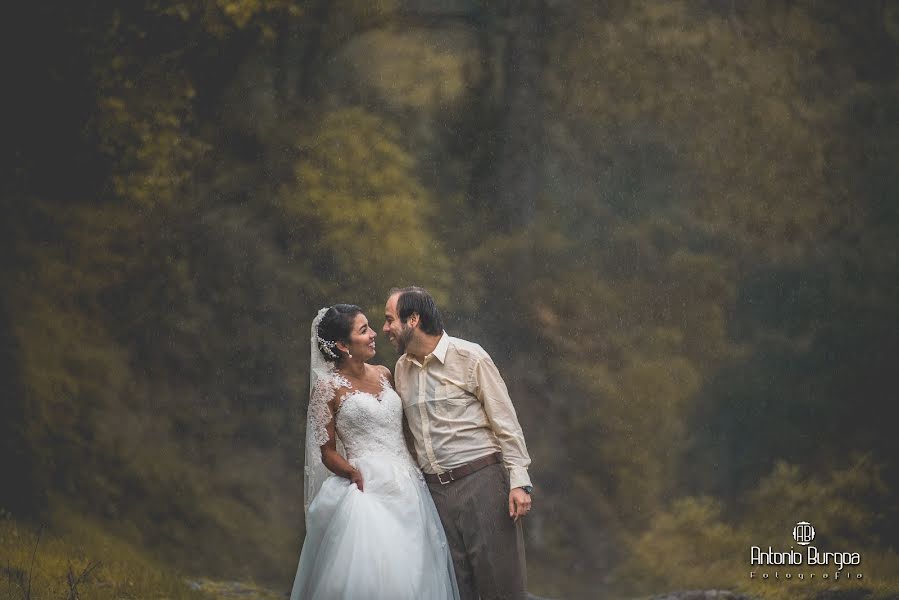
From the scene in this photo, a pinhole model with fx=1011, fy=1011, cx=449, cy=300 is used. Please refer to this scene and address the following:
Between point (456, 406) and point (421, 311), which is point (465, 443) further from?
point (421, 311)

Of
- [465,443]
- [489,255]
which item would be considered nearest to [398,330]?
[465,443]

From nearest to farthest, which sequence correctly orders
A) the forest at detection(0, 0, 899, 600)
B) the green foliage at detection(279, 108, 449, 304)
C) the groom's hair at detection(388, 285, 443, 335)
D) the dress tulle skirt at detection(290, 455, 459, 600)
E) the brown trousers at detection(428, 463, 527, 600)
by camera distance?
1. the dress tulle skirt at detection(290, 455, 459, 600)
2. the brown trousers at detection(428, 463, 527, 600)
3. the groom's hair at detection(388, 285, 443, 335)
4. the forest at detection(0, 0, 899, 600)
5. the green foliage at detection(279, 108, 449, 304)

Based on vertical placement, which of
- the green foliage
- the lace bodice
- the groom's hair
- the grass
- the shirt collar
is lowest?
the grass

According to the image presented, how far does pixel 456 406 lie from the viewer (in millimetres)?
4121

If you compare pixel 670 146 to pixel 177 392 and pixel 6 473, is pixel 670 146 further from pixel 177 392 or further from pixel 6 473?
pixel 6 473

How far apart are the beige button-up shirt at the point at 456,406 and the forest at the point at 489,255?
2.37 meters

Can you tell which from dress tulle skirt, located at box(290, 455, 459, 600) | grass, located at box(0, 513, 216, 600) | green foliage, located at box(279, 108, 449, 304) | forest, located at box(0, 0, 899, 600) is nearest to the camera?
dress tulle skirt, located at box(290, 455, 459, 600)

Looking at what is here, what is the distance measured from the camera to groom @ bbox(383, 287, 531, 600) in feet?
13.3

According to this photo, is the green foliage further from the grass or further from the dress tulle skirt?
the dress tulle skirt

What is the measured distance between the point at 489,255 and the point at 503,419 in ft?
9.14

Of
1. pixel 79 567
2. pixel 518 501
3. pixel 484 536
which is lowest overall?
pixel 79 567

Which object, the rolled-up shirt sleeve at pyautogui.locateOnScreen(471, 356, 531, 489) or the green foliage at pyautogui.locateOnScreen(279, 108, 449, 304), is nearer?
the rolled-up shirt sleeve at pyautogui.locateOnScreen(471, 356, 531, 489)

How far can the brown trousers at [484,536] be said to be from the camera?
4.04 meters

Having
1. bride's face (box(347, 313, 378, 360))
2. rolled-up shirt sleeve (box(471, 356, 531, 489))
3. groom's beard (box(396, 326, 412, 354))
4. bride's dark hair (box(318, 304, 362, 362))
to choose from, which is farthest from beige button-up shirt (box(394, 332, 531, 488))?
bride's dark hair (box(318, 304, 362, 362))
